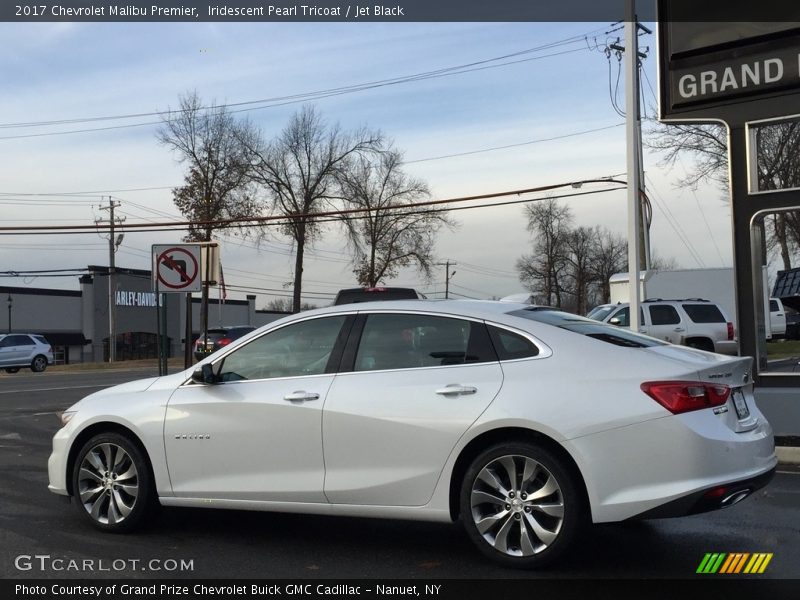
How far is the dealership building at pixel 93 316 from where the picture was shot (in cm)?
6394

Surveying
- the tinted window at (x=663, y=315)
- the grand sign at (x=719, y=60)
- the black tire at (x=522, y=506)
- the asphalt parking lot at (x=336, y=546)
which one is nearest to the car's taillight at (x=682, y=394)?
the black tire at (x=522, y=506)

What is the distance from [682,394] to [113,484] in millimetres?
3886

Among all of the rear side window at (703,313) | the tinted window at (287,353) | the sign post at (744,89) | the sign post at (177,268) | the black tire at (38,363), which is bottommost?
the black tire at (38,363)

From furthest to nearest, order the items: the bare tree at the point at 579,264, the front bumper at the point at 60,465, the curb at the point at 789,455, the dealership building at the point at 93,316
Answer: the bare tree at the point at 579,264, the dealership building at the point at 93,316, the curb at the point at 789,455, the front bumper at the point at 60,465

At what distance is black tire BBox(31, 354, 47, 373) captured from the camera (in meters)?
37.6

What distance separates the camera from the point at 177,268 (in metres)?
14.0

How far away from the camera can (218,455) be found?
585 cm

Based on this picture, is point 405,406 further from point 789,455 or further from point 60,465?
point 789,455

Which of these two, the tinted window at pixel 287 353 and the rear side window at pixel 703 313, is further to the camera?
the rear side window at pixel 703 313

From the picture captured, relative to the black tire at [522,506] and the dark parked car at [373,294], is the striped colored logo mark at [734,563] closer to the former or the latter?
the black tire at [522,506]

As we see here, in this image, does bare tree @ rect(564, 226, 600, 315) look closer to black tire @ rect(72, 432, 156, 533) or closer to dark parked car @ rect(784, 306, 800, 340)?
dark parked car @ rect(784, 306, 800, 340)

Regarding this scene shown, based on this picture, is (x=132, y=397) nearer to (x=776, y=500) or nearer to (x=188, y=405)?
(x=188, y=405)

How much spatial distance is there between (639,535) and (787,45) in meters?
7.05

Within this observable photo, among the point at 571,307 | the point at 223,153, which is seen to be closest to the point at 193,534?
the point at 223,153
